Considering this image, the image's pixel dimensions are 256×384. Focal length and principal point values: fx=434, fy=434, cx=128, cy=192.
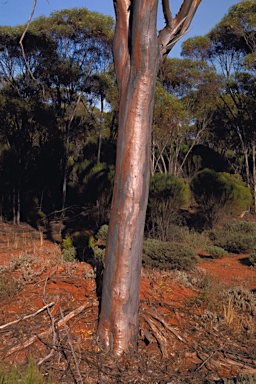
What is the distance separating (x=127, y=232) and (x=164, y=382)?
1.29 meters

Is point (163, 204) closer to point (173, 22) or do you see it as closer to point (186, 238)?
point (186, 238)

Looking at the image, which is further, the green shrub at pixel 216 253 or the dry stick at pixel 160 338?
the green shrub at pixel 216 253

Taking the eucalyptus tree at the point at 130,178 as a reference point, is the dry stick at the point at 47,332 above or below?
below

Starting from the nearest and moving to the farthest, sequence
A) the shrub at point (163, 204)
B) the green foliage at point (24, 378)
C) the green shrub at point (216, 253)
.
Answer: the green foliage at point (24, 378), the green shrub at point (216, 253), the shrub at point (163, 204)

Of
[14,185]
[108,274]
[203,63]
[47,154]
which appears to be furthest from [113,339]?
[203,63]

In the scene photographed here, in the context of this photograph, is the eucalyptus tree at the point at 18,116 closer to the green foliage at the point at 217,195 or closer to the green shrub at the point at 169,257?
the green foliage at the point at 217,195

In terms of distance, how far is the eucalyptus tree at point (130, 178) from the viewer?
3.94m

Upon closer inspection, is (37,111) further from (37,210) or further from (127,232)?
(127,232)

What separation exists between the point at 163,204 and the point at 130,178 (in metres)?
9.89

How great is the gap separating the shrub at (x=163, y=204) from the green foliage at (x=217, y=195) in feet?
5.97

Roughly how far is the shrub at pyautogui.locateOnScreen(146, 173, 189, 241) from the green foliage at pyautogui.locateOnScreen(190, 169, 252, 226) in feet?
5.97

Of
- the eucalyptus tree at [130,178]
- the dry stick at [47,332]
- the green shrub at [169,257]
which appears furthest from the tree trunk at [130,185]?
the green shrub at [169,257]

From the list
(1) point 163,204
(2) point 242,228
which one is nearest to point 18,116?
(1) point 163,204

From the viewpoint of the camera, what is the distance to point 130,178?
396 centimetres
